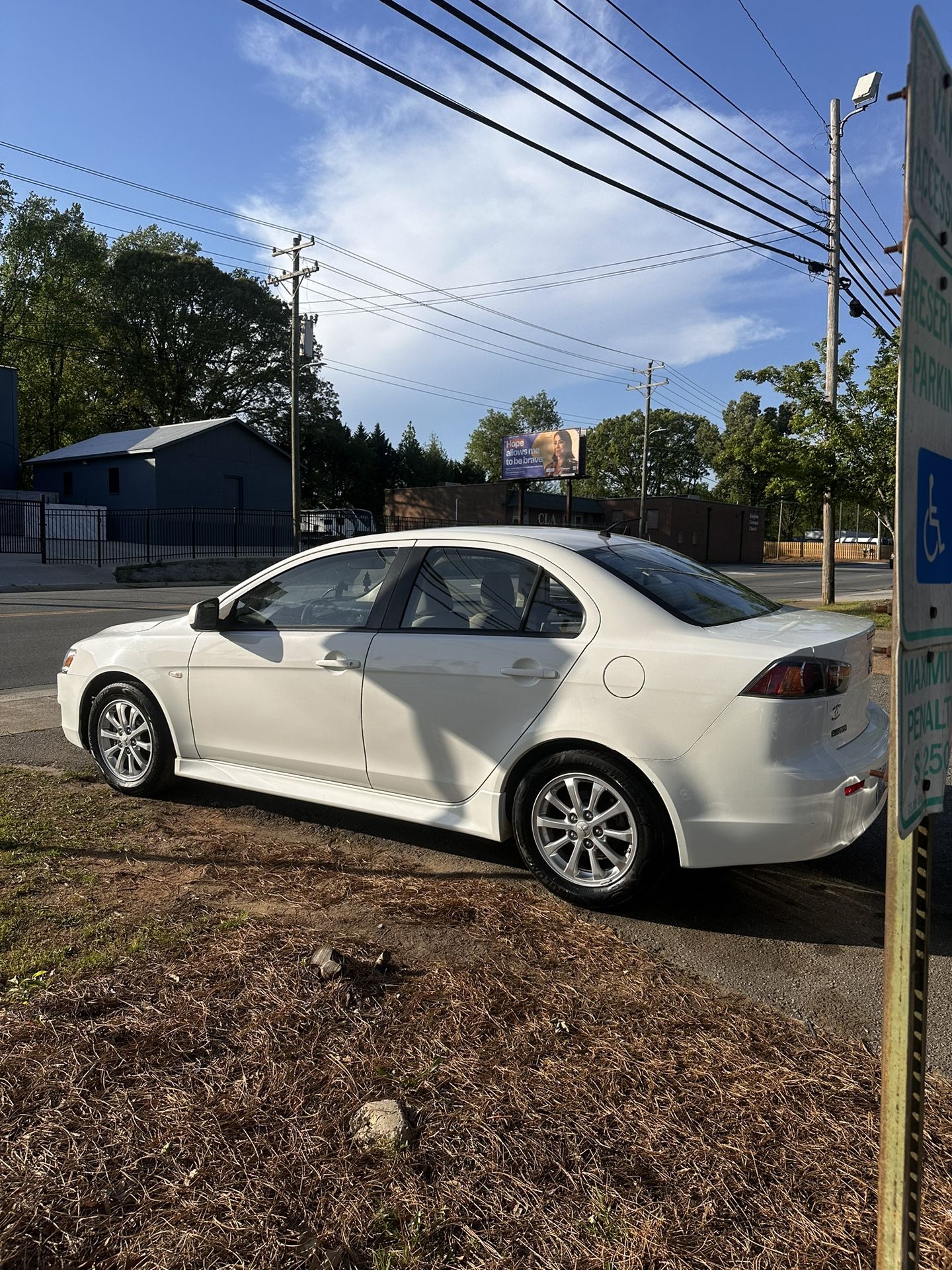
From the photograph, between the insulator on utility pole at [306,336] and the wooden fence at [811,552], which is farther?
the wooden fence at [811,552]

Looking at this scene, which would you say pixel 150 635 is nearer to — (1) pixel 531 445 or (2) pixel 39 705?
(2) pixel 39 705

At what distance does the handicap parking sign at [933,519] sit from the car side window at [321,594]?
3327 mm

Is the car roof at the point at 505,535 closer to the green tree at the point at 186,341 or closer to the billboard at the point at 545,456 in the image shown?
the billboard at the point at 545,456

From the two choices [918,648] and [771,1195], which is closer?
[918,648]

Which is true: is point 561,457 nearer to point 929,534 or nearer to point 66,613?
point 66,613

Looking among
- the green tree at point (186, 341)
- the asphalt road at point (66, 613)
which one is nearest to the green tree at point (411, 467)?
the green tree at point (186, 341)

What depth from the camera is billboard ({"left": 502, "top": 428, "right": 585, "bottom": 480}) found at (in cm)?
4875

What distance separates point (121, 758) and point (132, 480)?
129ft

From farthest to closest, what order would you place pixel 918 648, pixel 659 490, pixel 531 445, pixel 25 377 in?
pixel 659 490 < pixel 25 377 < pixel 531 445 < pixel 918 648

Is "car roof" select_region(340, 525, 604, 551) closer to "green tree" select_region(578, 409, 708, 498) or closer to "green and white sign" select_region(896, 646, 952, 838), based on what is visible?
"green and white sign" select_region(896, 646, 952, 838)

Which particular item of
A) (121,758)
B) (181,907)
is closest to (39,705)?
(121,758)

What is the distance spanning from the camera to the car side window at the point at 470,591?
165 inches

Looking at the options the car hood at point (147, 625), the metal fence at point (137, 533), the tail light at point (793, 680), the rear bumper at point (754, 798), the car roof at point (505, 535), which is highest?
the metal fence at point (137, 533)

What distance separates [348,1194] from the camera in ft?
6.85
